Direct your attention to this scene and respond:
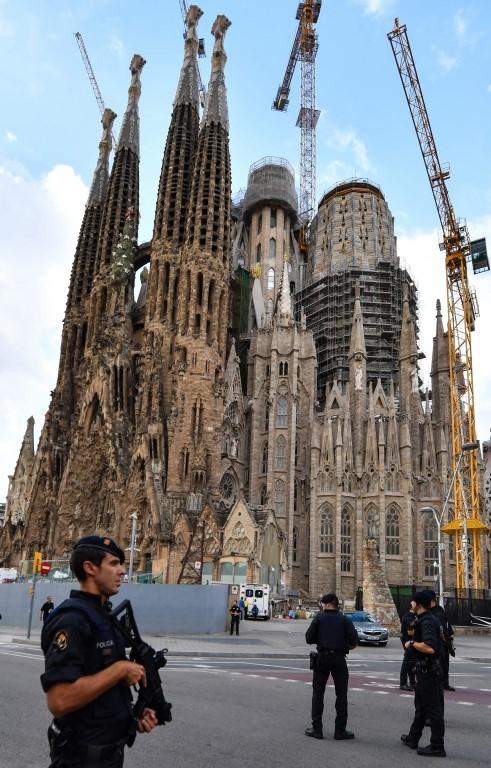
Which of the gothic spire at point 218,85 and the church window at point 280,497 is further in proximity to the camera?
the gothic spire at point 218,85

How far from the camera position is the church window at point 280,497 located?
1997 inches

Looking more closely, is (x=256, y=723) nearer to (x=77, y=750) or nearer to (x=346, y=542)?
(x=77, y=750)

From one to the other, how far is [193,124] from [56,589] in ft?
160

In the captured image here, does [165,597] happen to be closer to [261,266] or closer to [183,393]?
[183,393]

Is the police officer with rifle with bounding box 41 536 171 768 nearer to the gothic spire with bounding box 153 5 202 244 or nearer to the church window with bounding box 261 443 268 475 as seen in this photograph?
the church window with bounding box 261 443 268 475

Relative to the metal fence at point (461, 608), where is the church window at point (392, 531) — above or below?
above

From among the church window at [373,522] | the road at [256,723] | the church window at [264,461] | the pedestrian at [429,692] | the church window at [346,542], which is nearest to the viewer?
the road at [256,723]

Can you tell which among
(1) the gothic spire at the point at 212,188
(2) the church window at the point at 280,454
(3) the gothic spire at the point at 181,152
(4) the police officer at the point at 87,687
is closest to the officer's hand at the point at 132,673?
(4) the police officer at the point at 87,687

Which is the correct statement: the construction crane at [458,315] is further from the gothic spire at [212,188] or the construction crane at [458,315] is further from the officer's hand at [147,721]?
the officer's hand at [147,721]

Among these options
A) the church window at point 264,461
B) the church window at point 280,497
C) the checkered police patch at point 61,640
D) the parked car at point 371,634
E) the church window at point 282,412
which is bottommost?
the parked car at point 371,634

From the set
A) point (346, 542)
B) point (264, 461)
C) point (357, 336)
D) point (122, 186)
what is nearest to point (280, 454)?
point (264, 461)

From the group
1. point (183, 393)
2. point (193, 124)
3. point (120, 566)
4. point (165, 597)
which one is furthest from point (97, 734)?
point (193, 124)

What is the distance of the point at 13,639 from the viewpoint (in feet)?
71.6

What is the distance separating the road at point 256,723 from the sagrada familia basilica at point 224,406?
99.3 ft
